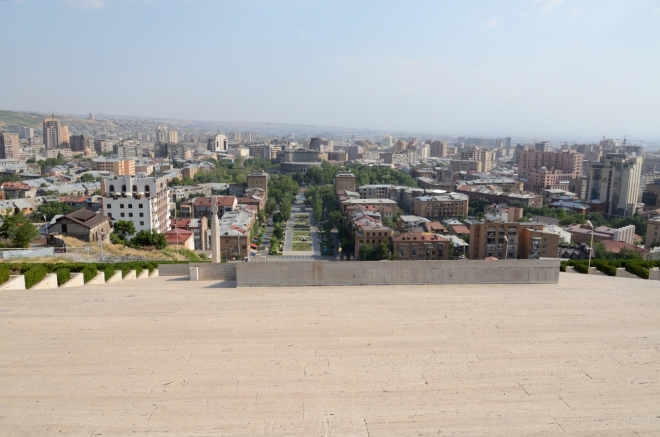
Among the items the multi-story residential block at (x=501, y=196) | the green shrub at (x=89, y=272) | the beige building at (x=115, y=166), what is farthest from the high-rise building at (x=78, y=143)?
the green shrub at (x=89, y=272)

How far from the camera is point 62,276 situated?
7895 millimetres

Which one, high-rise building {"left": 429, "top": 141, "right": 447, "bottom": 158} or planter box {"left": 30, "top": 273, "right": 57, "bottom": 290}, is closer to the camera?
planter box {"left": 30, "top": 273, "right": 57, "bottom": 290}

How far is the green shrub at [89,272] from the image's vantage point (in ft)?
27.1

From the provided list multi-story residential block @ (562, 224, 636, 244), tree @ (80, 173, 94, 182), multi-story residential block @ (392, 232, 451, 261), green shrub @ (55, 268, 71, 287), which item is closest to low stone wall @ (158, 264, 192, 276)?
green shrub @ (55, 268, 71, 287)

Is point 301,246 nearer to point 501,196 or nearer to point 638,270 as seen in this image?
point 638,270

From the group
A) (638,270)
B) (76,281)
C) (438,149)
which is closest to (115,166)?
(76,281)

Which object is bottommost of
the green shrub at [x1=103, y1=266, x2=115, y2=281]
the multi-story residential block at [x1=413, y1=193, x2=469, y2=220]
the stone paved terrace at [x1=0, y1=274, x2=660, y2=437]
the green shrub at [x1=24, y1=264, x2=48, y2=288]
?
the multi-story residential block at [x1=413, y1=193, x2=469, y2=220]

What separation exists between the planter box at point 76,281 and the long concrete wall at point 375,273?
2645mm

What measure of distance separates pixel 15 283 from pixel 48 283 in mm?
438

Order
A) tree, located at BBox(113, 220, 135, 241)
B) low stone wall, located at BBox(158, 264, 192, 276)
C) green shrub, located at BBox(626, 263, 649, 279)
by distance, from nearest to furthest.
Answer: low stone wall, located at BBox(158, 264, 192, 276)
green shrub, located at BBox(626, 263, 649, 279)
tree, located at BBox(113, 220, 135, 241)

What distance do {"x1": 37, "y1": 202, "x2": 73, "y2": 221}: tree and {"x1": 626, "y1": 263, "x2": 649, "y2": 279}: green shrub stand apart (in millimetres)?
27493

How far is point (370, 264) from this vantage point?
740 cm

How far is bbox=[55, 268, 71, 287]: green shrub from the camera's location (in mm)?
7863

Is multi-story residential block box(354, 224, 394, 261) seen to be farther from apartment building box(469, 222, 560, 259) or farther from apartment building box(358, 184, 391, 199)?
apartment building box(358, 184, 391, 199)
